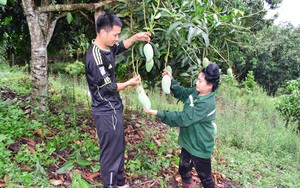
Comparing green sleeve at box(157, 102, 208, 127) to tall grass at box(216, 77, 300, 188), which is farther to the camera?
tall grass at box(216, 77, 300, 188)

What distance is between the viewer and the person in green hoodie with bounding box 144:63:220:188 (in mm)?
1903

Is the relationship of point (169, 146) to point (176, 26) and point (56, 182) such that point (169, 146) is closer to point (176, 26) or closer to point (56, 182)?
point (56, 182)

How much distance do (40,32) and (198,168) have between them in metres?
1.77

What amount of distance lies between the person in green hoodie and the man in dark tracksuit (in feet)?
0.77

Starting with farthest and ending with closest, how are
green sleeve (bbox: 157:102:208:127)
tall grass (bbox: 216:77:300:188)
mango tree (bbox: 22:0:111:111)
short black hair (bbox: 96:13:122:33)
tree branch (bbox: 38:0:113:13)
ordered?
1. tall grass (bbox: 216:77:300:188)
2. mango tree (bbox: 22:0:111:111)
3. tree branch (bbox: 38:0:113:13)
4. green sleeve (bbox: 157:102:208:127)
5. short black hair (bbox: 96:13:122:33)

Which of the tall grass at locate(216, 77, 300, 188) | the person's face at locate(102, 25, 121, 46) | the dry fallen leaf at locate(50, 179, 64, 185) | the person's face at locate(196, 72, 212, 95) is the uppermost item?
the person's face at locate(102, 25, 121, 46)

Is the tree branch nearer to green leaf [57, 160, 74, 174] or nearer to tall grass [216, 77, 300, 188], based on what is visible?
green leaf [57, 160, 74, 174]

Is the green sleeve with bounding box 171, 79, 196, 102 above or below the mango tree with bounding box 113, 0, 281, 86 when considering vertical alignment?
below

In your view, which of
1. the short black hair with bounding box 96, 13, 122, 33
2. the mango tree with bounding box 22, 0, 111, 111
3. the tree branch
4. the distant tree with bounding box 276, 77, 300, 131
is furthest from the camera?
the distant tree with bounding box 276, 77, 300, 131

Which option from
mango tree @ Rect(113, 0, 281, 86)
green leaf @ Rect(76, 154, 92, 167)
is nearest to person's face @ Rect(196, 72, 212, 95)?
mango tree @ Rect(113, 0, 281, 86)

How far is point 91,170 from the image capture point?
225 cm

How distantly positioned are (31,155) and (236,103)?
5.09 meters

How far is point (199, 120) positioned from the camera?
192 centimetres

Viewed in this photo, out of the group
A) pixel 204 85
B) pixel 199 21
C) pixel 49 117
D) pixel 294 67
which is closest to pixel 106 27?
pixel 199 21
